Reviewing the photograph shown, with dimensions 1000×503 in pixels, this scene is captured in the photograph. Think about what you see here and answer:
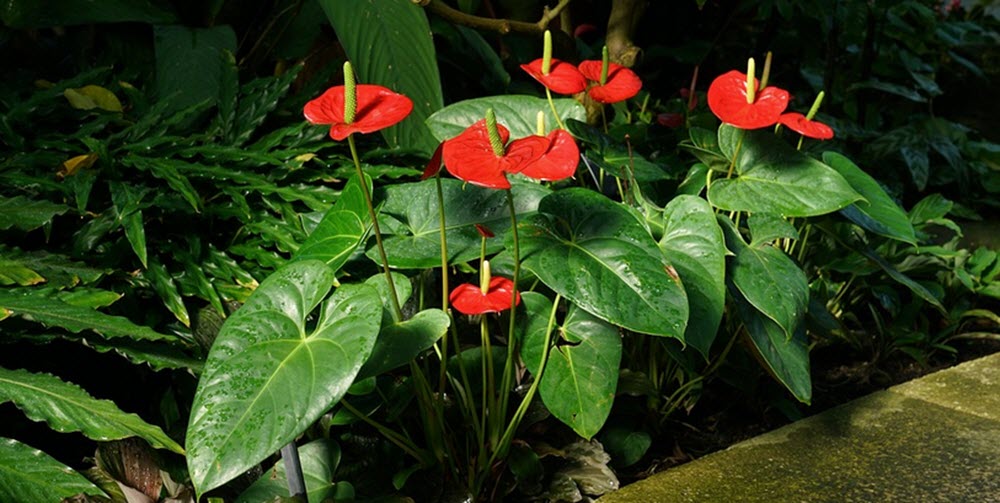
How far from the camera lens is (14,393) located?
61.7 inches

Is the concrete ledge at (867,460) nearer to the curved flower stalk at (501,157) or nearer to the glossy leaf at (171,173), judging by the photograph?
the curved flower stalk at (501,157)

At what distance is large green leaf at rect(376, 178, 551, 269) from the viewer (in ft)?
5.79

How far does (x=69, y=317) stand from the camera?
5.46 ft

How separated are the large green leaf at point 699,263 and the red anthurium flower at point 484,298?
0.32m

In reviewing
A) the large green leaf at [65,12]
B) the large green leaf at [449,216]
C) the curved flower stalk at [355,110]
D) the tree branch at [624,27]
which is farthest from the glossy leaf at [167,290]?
the tree branch at [624,27]

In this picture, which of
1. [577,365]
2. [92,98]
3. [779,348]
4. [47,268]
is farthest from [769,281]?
[92,98]

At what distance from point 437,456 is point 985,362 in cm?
148

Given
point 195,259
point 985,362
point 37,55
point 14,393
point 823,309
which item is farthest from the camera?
point 37,55

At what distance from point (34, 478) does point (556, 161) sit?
3.14 ft

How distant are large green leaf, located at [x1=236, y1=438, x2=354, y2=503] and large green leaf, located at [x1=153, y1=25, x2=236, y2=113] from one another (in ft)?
3.75

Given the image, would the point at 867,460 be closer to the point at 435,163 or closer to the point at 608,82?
the point at 608,82

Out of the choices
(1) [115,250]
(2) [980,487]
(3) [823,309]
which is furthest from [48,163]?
(2) [980,487]

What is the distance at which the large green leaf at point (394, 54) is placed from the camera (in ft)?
7.86

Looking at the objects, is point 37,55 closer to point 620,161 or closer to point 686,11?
point 620,161
